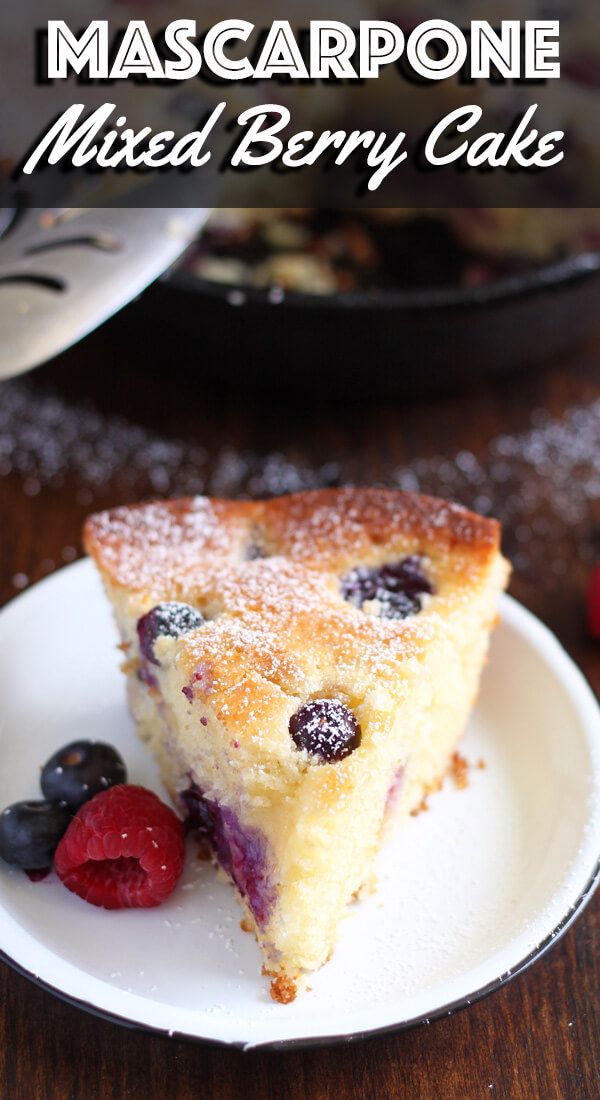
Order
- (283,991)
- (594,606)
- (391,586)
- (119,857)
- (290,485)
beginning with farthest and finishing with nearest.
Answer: (290,485), (594,606), (391,586), (119,857), (283,991)

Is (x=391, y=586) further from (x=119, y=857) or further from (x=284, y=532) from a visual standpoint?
(x=119, y=857)

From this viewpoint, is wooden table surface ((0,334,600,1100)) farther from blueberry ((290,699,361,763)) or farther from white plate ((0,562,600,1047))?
blueberry ((290,699,361,763))

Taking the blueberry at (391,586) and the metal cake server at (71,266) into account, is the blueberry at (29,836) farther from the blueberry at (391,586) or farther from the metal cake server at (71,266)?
Answer: the metal cake server at (71,266)

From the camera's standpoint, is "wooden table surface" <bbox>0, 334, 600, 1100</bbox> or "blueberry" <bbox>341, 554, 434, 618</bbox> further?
"blueberry" <bbox>341, 554, 434, 618</bbox>

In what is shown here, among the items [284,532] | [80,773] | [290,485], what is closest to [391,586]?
[284,532]

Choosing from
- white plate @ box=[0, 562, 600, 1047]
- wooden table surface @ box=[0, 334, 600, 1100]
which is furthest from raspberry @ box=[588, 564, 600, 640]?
white plate @ box=[0, 562, 600, 1047]

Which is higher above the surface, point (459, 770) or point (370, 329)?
point (370, 329)
